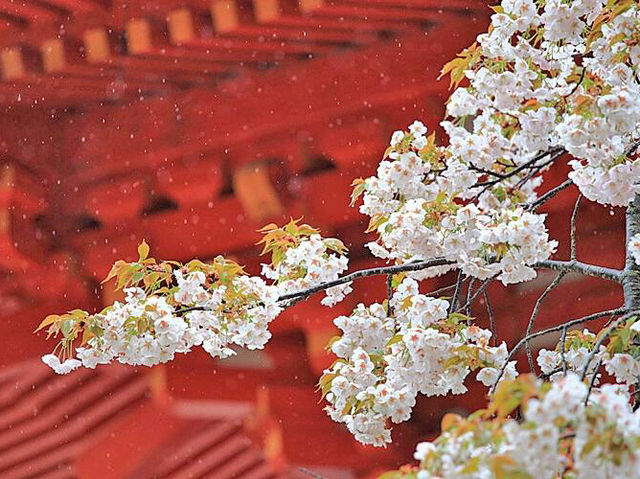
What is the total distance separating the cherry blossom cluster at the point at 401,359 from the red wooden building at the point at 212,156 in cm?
118

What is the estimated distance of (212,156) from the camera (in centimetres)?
388

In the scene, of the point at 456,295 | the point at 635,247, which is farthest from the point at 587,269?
the point at 456,295

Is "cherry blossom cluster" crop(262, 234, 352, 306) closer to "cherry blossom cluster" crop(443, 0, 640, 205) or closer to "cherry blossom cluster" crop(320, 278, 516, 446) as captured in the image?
"cherry blossom cluster" crop(320, 278, 516, 446)

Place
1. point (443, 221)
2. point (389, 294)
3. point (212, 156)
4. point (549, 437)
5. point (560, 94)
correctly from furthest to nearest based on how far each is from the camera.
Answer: point (212, 156) → point (389, 294) → point (560, 94) → point (443, 221) → point (549, 437)

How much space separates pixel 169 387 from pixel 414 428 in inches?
34.8

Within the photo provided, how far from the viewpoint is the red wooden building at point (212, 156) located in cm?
351

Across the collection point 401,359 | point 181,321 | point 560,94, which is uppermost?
point 560,94

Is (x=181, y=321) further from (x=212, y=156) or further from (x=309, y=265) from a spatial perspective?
(x=212, y=156)

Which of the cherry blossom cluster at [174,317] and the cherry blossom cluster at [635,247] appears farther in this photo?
the cherry blossom cluster at [174,317]

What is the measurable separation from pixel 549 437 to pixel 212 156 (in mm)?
2692

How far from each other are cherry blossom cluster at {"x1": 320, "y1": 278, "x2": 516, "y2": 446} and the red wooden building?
3.87 feet

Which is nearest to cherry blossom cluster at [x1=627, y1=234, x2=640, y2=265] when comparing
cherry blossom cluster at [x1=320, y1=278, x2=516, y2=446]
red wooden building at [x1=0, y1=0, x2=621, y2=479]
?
cherry blossom cluster at [x1=320, y1=278, x2=516, y2=446]

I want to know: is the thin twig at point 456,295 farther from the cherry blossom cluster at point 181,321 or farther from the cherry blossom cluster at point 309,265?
the cherry blossom cluster at point 181,321

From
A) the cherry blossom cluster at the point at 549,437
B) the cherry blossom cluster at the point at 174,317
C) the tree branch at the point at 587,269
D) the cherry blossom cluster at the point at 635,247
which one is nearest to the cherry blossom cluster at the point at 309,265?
the cherry blossom cluster at the point at 174,317
